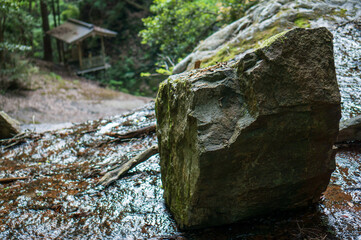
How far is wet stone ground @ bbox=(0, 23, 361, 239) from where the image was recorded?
2.24 meters

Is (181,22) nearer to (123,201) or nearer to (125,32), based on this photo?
(123,201)

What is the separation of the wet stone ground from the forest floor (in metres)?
5.03

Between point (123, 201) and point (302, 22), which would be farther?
point (302, 22)

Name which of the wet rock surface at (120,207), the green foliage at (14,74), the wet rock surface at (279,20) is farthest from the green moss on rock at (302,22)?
the green foliage at (14,74)

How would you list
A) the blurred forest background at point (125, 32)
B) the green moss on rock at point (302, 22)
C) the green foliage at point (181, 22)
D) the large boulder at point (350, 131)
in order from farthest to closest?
1. the blurred forest background at point (125, 32)
2. the green foliage at point (181, 22)
3. the green moss on rock at point (302, 22)
4. the large boulder at point (350, 131)

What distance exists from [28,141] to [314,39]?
652 cm

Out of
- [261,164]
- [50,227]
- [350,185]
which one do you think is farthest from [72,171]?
[350,185]

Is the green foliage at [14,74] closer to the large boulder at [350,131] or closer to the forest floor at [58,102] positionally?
the forest floor at [58,102]

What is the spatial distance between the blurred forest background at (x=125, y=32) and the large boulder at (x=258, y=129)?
18.7 feet

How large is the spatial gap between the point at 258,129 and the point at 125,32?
24.0 metres

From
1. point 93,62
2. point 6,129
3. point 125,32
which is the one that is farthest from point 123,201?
point 125,32

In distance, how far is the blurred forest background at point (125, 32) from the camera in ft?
32.4

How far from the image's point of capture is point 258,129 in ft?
6.45

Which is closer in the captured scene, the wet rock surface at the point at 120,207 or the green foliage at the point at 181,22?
the wet rock surface at the point at 120,207
